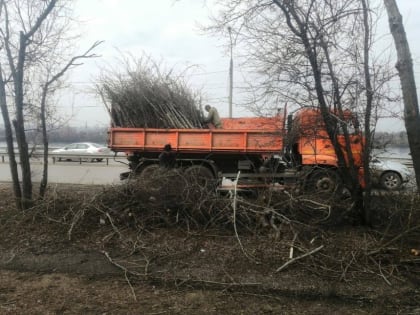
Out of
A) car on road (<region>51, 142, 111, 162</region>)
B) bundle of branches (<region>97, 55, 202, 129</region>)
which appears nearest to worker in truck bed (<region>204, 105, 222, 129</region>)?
bundle of branches (<region>97, 55, 202, 129</region>)

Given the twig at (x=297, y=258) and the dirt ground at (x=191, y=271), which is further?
the twig at (x=297, y=258)

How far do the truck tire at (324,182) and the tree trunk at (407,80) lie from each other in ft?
4.33

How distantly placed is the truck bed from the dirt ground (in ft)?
20.2

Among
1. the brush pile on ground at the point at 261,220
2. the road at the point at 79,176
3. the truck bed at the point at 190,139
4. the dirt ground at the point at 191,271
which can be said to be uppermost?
the truck bed at the point at 190,139

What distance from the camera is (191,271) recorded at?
5.60m

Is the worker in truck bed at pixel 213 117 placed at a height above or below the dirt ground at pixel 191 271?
above

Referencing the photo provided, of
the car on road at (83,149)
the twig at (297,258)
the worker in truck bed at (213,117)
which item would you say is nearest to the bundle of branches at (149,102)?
the worker in truck bed at (213,117)

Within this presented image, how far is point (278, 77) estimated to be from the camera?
7.24m

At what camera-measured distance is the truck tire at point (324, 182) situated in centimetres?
760

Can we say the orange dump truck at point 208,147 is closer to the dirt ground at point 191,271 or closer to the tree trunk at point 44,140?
the tree trunk at point 44,140

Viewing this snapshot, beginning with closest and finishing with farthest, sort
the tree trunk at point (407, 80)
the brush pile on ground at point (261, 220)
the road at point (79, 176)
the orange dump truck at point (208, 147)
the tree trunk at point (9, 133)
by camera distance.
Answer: the brush pile on ground at point (261, 220) < the tree trunk at point (407, 80) < the tree trunk at point (9, 133) < the orange dump truck at point (208, 147) < the road at point (79, 176)

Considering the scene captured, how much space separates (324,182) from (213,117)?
19.7 feet

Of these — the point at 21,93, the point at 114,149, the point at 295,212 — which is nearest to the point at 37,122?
the point at 21,93

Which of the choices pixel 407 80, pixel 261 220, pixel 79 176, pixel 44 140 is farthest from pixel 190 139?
pixel 79 176
